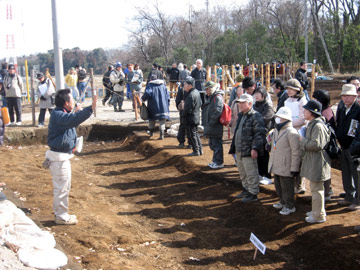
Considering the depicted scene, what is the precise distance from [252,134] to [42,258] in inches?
153

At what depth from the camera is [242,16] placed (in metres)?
46.6

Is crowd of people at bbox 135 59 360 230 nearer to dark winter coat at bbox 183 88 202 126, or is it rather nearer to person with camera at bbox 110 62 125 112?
dark winter coat at bbox 183 88 202 126

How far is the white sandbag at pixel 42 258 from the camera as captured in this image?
4.73 meters

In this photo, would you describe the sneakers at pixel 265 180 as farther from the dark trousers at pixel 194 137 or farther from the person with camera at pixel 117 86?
the person with camera at pixel 117 86

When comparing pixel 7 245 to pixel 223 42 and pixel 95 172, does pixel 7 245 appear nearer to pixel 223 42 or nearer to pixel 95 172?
pixel 95 172

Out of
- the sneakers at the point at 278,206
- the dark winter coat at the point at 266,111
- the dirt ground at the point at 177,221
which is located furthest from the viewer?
the dark winter coat at the point at 266,111

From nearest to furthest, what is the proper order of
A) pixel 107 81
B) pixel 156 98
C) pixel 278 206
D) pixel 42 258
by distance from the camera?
1. pixel 42 258
2. pixel 278 206
3. pixel 156 98
4. pixel 107 81

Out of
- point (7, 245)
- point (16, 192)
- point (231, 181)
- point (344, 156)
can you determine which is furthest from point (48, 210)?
point (344, 156)

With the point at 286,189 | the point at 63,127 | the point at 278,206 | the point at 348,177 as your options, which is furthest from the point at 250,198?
the point at 63,127

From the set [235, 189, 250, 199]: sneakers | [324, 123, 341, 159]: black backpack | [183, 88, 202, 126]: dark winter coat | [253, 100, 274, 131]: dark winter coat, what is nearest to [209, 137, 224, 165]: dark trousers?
[183, 88, 202, 126]: dark winter coat

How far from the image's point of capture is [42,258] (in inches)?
192

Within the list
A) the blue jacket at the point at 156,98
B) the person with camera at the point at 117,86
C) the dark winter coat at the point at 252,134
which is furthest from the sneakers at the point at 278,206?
the person with camera at the point at 117,86

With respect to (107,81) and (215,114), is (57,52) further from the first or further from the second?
(107,81)

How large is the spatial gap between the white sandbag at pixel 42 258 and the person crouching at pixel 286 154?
3.36 m
